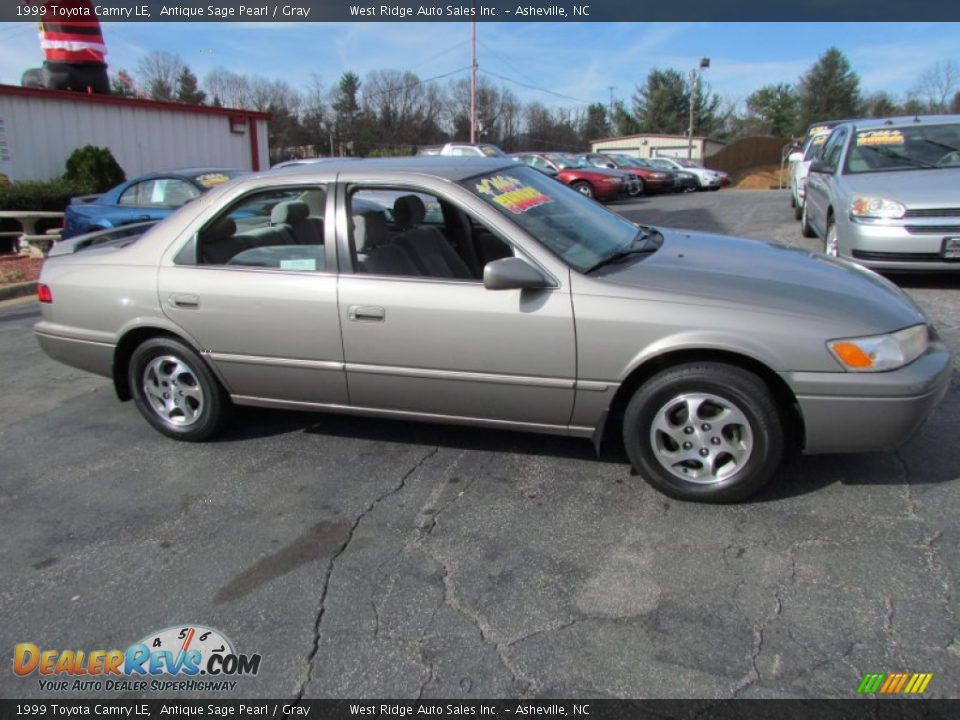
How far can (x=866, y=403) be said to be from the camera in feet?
9.39

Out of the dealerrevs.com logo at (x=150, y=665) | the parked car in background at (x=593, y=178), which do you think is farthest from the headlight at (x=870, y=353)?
the parked car in background at (x=593, y=178)

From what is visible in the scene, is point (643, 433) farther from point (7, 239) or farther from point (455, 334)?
point (7, 239)

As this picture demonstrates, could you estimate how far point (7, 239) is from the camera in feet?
39.7

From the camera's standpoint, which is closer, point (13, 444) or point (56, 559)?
point (56, 559)

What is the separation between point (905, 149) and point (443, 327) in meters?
6.46

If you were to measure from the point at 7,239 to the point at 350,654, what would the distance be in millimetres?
12903

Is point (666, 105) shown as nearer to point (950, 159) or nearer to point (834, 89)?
point (834, 89)

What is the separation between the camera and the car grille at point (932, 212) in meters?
6.09

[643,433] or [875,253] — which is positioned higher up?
[875,253]

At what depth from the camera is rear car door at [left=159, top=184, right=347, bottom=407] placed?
353cm

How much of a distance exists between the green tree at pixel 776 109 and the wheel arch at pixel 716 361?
250 feet

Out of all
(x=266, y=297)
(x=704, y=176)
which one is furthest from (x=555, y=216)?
(x=704, y=176)

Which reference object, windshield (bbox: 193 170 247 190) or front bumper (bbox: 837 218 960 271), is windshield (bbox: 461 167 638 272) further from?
windshield (bbox: 193 170 247 190)
